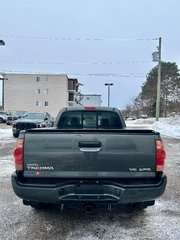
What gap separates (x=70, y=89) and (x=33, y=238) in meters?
69.6

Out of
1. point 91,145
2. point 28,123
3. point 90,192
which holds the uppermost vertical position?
point 91,145

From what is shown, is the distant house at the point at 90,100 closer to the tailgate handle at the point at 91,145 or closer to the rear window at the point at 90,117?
the rear window at the point at 90,117

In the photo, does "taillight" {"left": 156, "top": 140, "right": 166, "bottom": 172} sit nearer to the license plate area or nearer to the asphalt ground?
the license plate area

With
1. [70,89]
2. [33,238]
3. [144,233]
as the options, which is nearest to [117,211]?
[144,233]

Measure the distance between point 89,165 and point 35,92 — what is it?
64.7 meters

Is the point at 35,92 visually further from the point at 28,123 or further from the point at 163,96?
the point at 28,123

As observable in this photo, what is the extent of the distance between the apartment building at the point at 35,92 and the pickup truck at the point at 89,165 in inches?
2496

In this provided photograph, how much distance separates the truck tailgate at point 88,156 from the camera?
12.9ft

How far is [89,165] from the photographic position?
3949 mm

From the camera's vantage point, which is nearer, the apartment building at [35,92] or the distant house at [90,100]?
the distant house at [90,100]

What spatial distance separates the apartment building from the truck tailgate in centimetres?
6342

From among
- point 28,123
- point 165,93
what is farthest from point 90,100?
point 28,123

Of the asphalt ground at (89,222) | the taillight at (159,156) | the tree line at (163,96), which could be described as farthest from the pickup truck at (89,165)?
the tree line at (163,96)

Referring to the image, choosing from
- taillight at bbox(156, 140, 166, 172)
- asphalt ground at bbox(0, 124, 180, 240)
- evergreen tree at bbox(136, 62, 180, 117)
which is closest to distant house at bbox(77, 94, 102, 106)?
evergreen tree at bbox(136, 62, 180, 117)
